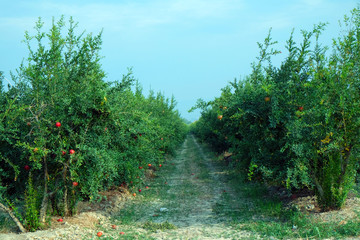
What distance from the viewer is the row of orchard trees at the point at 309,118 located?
6.52 m

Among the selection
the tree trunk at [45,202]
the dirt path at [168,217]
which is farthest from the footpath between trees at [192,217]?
the tree trunk at [45,202]

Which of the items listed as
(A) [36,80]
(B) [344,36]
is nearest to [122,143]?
(A) [36,80]

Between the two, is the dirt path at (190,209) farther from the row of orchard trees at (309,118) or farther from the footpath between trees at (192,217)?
the row of orchard trees at (309,118)

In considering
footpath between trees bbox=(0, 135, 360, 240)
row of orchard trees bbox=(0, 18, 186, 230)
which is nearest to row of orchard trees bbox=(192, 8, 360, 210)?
footpath between trees bbox=(0, 135, 360, 240)

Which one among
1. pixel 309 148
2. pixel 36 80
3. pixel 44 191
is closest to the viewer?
pixel 36 80

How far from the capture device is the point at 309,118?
22.2ft

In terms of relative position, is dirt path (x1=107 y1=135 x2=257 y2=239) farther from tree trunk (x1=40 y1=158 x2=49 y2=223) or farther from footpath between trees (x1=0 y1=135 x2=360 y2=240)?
tree trunk (x1=40 y1=158 x2=49 y2=223)

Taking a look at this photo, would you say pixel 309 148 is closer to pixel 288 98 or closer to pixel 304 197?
pixel 288 98

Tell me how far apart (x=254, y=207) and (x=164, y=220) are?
2493 mm

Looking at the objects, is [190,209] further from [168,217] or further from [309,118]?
[309,118]

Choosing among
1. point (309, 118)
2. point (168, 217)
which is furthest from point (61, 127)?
point (309, 118)

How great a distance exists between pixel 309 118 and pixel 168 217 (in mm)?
4160

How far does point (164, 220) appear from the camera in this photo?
7.79 metres

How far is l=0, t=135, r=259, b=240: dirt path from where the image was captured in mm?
6336
